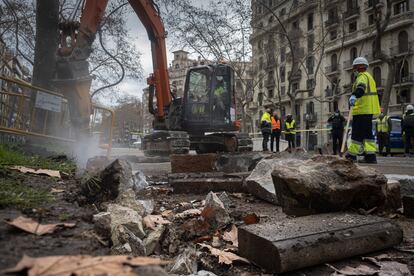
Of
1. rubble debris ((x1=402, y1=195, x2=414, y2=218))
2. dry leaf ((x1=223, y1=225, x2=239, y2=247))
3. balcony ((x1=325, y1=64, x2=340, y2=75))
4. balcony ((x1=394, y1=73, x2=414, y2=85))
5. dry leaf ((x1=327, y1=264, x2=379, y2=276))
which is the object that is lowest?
dry leaf ((x1=327, y1=264, x2=379, y2=276))

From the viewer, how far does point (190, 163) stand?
6199 mm

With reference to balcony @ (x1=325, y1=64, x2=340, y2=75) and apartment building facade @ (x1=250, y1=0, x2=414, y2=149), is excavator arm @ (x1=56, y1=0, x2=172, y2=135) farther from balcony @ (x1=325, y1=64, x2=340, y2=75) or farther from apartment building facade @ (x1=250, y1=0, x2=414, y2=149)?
balcony @ (x1=325, y1=64, x2=340, y2=75)

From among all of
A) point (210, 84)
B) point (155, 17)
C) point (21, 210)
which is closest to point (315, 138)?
point (210, 84)

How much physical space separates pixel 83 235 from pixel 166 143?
8068 mm

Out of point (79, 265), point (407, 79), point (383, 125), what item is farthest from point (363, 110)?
point (407, 79)

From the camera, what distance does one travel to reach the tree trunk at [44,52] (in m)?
6.59

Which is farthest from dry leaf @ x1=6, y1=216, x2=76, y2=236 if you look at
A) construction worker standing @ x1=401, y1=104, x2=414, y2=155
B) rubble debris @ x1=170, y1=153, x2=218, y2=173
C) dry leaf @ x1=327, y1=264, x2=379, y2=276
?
construction worker standing @ x1=401, y1=104, x2=414, y2=155

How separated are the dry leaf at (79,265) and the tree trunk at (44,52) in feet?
19.8

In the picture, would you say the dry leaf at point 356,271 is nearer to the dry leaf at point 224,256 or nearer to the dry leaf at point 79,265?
the dry leaf at point 224,256

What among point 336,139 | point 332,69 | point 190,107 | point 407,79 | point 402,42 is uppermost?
point 402,42

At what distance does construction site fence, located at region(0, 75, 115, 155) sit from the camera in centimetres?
613

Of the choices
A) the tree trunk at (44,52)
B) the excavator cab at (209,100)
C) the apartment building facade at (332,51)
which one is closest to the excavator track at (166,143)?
the excavator cab at (209,100)

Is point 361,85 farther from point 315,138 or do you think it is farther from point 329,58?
point 329,58

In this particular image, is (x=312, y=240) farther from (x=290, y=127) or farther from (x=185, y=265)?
(x=290, y=127)
